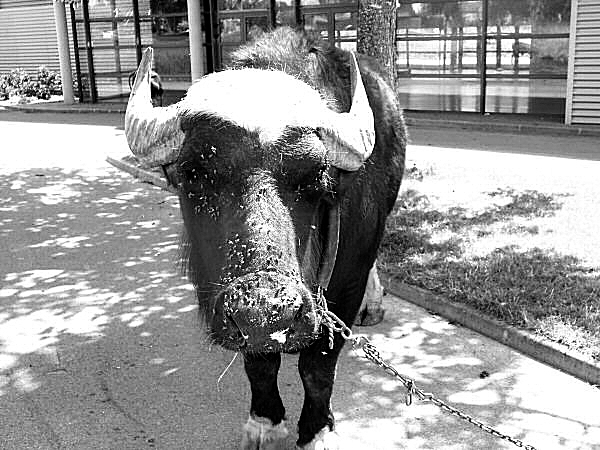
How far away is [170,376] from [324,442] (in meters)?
1.47

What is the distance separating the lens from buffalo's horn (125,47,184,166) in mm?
2984

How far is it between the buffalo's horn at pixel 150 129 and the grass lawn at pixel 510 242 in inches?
128

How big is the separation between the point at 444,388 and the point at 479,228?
3.25m

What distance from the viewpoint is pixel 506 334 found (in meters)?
5.28

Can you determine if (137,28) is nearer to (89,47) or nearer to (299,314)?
(89,47)

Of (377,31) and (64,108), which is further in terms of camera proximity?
(64,108)

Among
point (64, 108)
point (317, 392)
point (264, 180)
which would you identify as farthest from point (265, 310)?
point (64, 108)

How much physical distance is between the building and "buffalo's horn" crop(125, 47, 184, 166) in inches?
348

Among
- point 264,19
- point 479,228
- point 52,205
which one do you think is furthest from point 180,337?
point 264,19

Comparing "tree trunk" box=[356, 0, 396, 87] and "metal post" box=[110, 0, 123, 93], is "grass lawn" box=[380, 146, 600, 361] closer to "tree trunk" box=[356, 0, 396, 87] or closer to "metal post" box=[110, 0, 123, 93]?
"tree trunk" box=[356, 0, 396, 87]

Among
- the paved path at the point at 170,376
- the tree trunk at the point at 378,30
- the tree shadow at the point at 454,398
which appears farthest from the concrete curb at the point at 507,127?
the tree shadow at the point at 454,398

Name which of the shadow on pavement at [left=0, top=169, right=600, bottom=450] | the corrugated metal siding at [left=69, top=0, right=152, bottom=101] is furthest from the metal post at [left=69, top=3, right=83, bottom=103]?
the shadow on pavement at [left=0, top=169, right=600, bottom=450]

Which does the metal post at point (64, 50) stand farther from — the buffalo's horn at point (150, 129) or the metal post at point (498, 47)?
the buffalo's horn at point (150, 129)

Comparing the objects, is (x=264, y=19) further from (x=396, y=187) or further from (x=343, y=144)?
(x=343, y=144)
